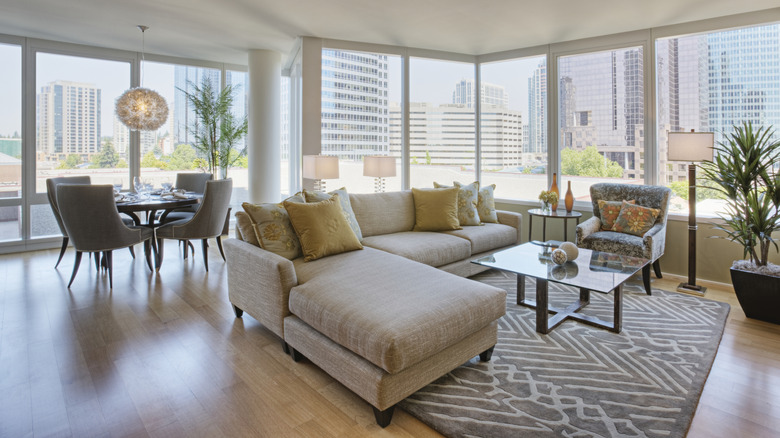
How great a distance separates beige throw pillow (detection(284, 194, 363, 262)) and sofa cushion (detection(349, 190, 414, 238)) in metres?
0.83

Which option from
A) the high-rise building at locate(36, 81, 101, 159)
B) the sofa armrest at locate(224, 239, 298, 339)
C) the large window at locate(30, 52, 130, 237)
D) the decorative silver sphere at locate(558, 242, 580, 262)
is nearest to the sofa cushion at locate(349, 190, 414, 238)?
the sofa armrest at locate(224, 239, 298, 339)

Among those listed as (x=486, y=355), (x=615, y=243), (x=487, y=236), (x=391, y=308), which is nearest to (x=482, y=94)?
(x=487, y=236)

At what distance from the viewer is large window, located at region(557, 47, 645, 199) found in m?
4.80

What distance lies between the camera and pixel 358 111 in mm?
5562

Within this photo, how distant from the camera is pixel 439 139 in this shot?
5.92m

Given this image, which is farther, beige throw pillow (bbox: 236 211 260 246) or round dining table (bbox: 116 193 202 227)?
round dining table (bbox: 116 193 202 227)

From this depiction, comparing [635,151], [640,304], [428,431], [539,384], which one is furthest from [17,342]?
[635,151]

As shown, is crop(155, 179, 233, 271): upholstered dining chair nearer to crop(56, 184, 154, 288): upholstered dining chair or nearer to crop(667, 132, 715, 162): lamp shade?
crop(56, 184, 154, 288): upholstered dining chair

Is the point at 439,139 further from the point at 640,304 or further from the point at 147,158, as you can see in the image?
the point at 147,158

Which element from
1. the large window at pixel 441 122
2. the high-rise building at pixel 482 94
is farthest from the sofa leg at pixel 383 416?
the high-rise building at pixel 482 94

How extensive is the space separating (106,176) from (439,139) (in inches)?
186

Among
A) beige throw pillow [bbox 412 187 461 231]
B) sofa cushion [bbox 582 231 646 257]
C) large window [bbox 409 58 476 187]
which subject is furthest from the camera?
large window [bbox 409 58 476 187]

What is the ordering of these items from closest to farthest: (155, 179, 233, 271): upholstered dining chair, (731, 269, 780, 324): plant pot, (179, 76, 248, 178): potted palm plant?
(731, 269, 780, 324): plant pot
(155, 179, 233, 271): upholstered dining chair
(179, 76, 248, 178): potted palm plant

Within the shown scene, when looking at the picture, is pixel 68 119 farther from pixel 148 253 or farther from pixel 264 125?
pixel 148 253
